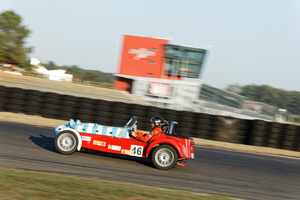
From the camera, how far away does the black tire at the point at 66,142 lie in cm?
778

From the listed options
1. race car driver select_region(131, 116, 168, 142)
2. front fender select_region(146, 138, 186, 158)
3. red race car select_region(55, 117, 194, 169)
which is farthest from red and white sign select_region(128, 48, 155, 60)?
front fender select_region(146, 138, 186, 158)

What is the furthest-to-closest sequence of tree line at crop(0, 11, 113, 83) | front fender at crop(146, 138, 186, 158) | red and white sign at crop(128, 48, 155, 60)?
1. tree line at crop(0, 11, 113, 83)
2. red and white sign at crop(128, 48, 155, 60)
3. front fender at crop(146, 138, 186, 158)

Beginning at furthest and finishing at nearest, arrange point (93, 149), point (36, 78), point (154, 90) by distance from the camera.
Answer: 1. point (154, 90)
2. point (36, 78)
3. point (93, 149)

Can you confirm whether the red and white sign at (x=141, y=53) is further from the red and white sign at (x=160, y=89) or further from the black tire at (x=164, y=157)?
the black tire at (x=164, y=157)

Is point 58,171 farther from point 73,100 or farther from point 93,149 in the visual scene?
point 73,100

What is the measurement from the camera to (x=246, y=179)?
7797 mm

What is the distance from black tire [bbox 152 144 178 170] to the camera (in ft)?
24.8

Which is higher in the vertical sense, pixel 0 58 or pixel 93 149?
pixel 0 58

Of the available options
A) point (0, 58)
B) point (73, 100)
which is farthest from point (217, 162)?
point (0, 58)

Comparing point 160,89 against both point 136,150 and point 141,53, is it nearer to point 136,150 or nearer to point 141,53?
point 141,53

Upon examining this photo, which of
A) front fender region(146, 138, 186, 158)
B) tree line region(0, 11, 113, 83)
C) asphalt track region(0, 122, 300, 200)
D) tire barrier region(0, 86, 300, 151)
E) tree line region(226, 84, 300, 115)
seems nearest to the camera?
asphalt track region(0, 122, 300, 200)

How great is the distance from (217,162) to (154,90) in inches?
1174

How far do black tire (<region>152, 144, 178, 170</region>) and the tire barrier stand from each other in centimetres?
676

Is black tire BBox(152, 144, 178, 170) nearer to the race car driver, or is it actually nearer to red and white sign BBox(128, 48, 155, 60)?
the race car driver
